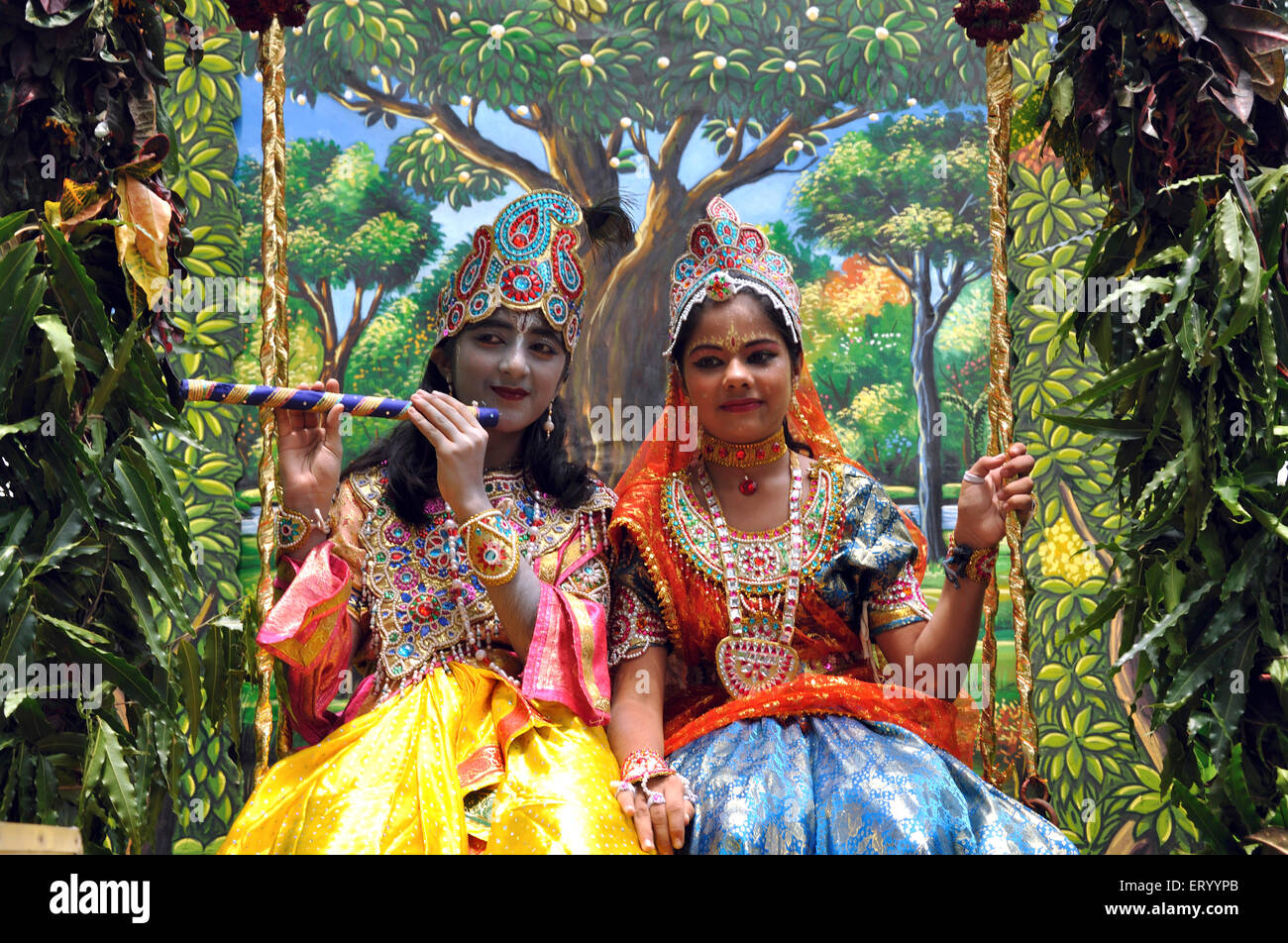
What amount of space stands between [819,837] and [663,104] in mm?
3323

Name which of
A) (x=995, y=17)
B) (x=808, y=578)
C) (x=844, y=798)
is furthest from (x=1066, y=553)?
(x=844, y=798)

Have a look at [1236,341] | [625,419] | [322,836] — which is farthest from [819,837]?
[625,419]

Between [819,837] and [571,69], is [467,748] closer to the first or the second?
[819,837]

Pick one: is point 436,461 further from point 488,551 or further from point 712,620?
point 712,620

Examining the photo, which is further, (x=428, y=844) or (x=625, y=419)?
(x=625, y=419)

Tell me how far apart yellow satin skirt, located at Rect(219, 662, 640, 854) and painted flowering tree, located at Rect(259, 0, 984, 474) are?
105 inches

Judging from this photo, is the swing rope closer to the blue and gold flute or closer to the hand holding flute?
the blue and gold flute

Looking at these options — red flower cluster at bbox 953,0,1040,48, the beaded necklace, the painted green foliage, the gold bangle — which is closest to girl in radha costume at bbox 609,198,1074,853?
the beaded necklace

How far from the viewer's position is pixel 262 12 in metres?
3.00

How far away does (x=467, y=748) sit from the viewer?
2.75m

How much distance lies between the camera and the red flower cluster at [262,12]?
2986 millimetres
